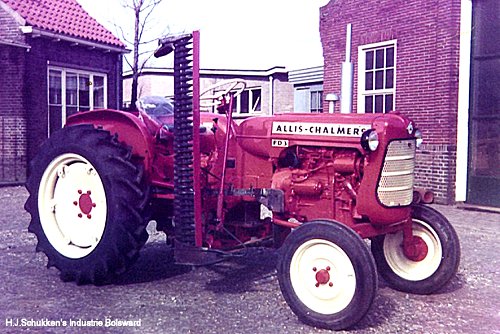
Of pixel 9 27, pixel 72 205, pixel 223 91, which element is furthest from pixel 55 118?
pixel 223 91

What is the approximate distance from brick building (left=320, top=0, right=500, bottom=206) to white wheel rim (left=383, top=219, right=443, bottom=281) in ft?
20.1

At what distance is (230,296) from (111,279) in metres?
1.07

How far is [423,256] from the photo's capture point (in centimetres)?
522

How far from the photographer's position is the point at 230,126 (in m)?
5.08

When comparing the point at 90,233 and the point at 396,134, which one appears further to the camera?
the point at 90,233

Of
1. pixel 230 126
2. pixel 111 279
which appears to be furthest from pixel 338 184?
pixel 111 279

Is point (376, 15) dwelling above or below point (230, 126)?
above

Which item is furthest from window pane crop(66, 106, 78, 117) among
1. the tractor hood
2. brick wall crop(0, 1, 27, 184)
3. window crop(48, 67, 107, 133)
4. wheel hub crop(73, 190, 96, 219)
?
the tractor hood

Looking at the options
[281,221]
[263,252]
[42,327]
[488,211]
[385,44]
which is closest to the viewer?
[42,327]

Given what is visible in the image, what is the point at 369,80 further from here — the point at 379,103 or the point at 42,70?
the point at 42,70

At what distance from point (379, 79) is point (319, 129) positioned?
8689mm

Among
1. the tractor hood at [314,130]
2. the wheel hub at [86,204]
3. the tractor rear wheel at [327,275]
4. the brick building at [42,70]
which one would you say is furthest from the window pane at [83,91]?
the tractor rear wheel at [327,275]

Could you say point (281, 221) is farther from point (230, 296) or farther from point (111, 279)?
point (111, 279)

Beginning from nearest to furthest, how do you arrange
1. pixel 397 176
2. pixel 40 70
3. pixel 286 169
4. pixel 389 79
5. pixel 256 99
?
1. pixel 397 176
2. pixel 286 169
3. pixel 389 79
4. pixel 40 70
5. pixel 256 99
